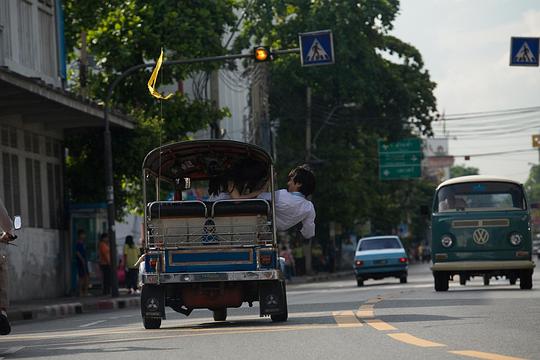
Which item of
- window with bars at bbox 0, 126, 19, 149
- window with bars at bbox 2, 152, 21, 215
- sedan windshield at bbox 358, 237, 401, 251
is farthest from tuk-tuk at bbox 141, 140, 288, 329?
sedan windshield at bbox 358, 237, 401, 251

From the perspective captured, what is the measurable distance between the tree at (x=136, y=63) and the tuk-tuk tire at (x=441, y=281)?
17.5 meters

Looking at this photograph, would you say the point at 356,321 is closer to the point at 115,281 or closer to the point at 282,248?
the point at 115,281

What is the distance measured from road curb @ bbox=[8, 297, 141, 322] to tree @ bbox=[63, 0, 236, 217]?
788 centimetres

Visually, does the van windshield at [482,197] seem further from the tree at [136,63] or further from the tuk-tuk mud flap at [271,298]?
the tree at [136,63]

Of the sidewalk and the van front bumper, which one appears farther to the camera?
the sidewalk

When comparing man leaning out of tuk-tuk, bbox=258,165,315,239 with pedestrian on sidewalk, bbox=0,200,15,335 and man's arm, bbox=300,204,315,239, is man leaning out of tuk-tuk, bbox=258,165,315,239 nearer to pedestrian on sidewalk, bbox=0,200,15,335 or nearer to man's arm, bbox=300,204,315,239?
man's arm, bbox=300,204,315,239

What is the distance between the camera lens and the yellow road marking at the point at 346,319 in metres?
14.7

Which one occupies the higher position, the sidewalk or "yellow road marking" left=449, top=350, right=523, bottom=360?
the sidewalk

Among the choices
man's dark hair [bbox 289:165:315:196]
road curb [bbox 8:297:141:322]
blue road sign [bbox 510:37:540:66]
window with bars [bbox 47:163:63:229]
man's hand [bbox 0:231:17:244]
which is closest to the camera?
man's hand [bbox 0:231:17:244]

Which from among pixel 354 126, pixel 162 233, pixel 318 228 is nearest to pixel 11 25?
pixel 162 233

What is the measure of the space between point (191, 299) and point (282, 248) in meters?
45.9

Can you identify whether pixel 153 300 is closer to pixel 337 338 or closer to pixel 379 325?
pixel 379 325

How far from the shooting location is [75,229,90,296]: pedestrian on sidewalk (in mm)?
39562

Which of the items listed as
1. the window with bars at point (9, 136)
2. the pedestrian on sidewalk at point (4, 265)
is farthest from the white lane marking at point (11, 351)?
the window with bars at point (9, 136)
